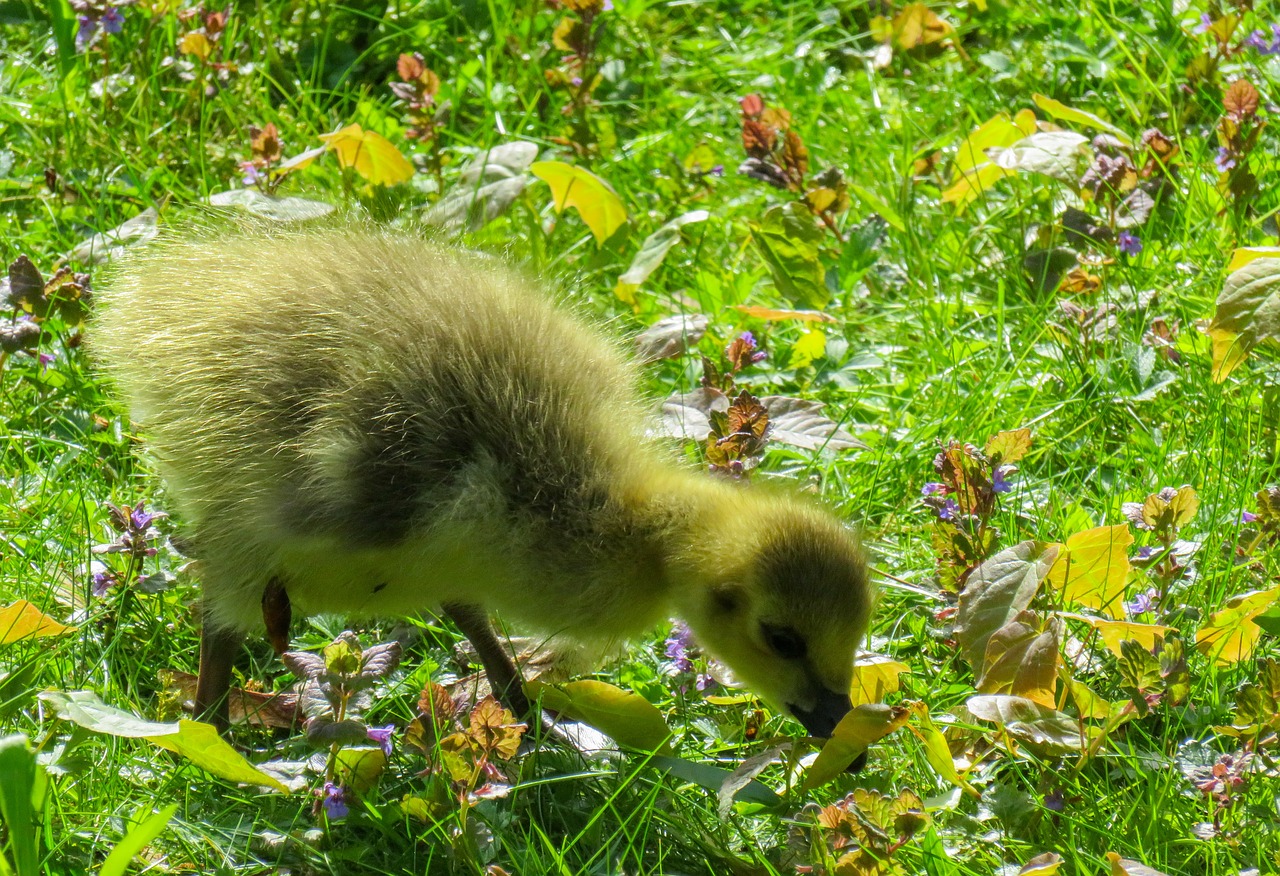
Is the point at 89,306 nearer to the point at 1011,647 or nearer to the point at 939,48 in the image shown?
the point at 1011,647

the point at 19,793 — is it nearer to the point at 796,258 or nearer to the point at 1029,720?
the point at 1029,720

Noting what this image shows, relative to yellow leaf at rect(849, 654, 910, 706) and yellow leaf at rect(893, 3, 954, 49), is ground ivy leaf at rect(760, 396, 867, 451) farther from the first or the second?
yellow leaf at rect(893, 3, 954, 49)

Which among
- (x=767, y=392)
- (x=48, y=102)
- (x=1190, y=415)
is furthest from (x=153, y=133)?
(x=1190, y=415)

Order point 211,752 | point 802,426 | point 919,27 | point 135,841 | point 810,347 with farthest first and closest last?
1. point 919,27
2. point 810,347
3. point 802,426
4. point 211,752
5. point 135,841

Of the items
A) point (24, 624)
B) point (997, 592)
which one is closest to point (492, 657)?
point (24, 624)

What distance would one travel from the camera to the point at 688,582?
102 inches

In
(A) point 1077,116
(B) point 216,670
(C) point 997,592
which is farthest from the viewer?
(A) point 1077,116

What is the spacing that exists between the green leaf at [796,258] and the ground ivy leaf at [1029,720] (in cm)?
165

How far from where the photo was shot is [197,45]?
4.06 metres

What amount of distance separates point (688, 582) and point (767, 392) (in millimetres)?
Result: 1060

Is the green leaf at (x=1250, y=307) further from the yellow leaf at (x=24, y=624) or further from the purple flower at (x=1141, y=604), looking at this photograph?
the yellow leaf at (x=24, y=624)

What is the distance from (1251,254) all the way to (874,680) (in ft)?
4.10

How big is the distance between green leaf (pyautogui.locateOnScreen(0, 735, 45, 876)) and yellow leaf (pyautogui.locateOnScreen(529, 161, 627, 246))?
7.35 ft

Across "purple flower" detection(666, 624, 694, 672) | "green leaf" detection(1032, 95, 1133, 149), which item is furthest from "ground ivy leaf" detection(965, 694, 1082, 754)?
"green leaf" detection(1032, 95, 1133, 149)
